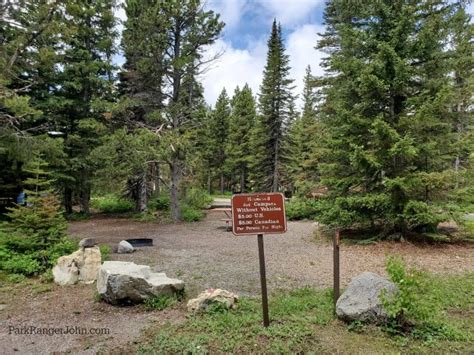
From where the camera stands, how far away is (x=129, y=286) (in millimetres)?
4879

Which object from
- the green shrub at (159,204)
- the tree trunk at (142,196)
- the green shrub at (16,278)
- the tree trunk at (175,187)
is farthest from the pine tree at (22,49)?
the green shrub at (159,204)

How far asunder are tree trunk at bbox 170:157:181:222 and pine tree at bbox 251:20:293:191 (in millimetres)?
13433

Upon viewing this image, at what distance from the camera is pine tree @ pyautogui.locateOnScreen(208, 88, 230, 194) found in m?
36.2

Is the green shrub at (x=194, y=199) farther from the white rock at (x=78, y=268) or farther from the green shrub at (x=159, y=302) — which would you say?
the green shrub at (x=159, y=302)

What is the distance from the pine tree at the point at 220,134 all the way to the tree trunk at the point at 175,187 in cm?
2049

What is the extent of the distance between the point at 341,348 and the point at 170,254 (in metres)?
5.95

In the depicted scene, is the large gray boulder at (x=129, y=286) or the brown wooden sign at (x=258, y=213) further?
the large gray boulder at (x=129, y=286)

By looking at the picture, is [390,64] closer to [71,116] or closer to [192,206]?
[192,206]

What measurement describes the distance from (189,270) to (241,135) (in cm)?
2926

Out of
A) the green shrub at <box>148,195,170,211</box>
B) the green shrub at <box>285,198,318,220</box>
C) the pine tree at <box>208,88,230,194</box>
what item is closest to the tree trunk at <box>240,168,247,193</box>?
the pine tree at <box>208,88,230,194</box>

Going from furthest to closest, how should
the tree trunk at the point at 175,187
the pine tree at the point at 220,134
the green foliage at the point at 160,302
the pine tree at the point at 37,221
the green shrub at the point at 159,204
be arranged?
the pine tree at the point at 220,134
the green shrub at the point at 159,204
the tree trunk at the point at 175,187
the pine tree at the point at 37,221
the green foliage at the point at 160,302

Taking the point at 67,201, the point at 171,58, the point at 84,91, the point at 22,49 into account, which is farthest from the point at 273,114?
the point at 22,49

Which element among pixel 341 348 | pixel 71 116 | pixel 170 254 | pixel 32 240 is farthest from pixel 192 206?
pixel 341 348

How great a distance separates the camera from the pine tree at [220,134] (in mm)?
36216
